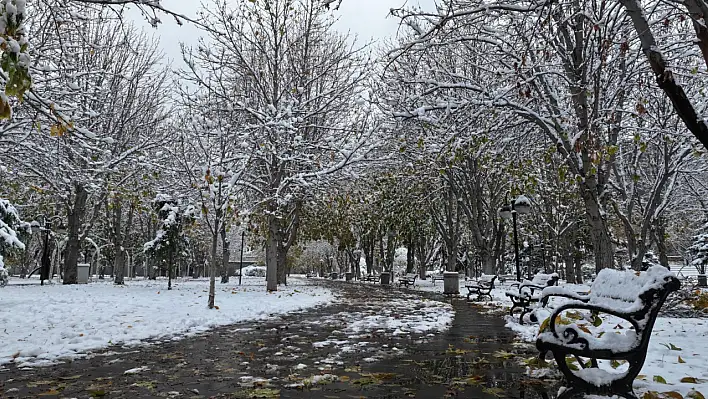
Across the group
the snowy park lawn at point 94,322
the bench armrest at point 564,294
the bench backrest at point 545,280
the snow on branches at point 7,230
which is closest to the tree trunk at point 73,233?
the snow on branches at point 7,230

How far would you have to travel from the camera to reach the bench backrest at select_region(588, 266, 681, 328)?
3734mm

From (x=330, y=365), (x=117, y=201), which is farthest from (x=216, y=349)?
(x=117, y=201)

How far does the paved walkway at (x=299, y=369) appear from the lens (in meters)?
4.43

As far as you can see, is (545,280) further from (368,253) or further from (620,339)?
(368,253)

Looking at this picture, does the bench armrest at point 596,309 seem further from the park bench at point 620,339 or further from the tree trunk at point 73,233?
the tree trunk at point 73,233

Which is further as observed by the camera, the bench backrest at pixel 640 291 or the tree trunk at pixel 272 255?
the tree trunk at pixel 272 255

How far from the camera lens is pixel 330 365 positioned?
5.61 m

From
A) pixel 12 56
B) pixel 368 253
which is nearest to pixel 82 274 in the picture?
pixel 368 253

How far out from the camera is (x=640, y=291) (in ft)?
12.6

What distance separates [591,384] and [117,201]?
1883 cm

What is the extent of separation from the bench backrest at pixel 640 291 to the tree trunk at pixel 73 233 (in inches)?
835

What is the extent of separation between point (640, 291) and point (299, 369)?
3.59m

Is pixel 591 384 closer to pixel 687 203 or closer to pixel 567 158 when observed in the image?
pixel 567 158

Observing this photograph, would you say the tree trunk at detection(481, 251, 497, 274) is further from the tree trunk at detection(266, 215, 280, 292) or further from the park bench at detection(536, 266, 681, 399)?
the park bench at detection(536, 266, 681, 399)
